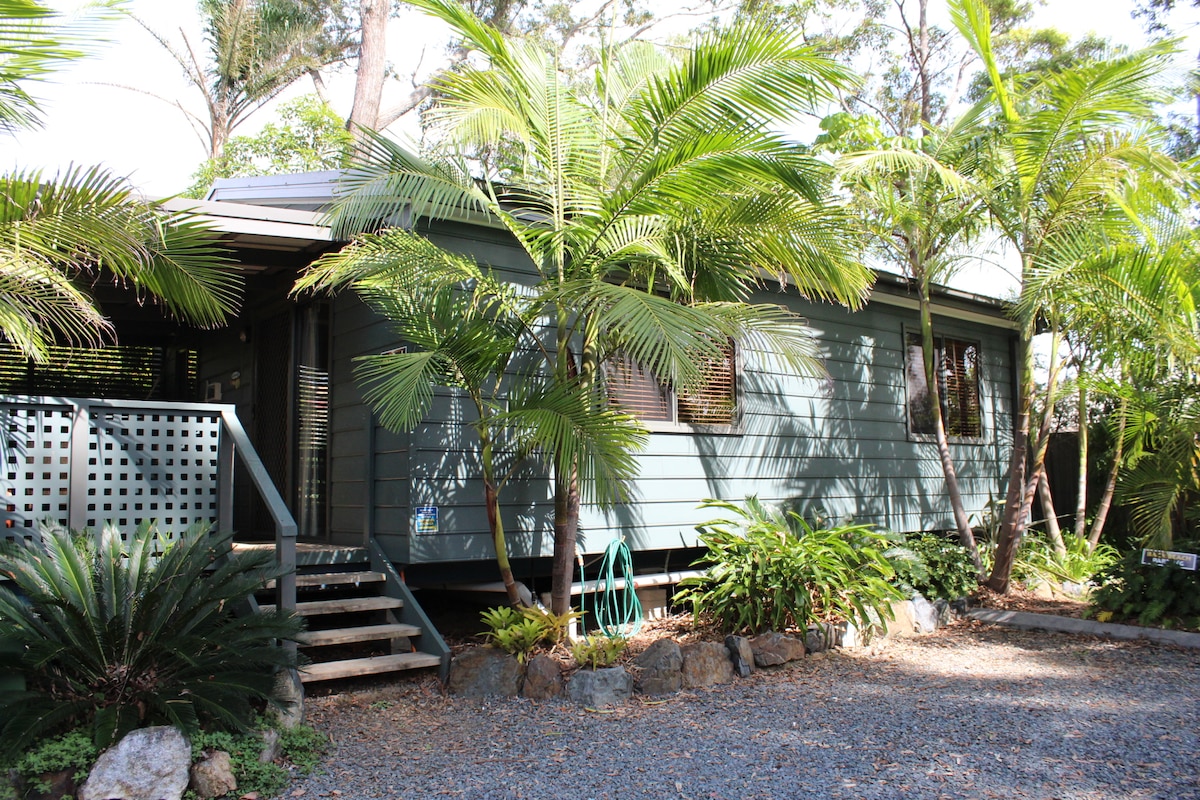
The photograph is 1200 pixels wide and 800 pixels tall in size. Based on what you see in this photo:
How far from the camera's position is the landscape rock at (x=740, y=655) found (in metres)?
5.50

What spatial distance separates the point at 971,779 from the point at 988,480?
6915mm

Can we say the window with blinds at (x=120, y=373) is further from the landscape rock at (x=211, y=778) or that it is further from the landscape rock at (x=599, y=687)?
the landscape rock at (x=211, y=778)

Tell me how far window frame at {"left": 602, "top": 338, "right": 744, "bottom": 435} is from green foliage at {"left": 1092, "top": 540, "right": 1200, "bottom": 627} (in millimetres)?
3098

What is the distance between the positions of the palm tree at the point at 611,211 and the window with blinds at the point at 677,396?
0.98 meters

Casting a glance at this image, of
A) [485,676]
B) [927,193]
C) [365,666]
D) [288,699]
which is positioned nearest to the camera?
[288,699]

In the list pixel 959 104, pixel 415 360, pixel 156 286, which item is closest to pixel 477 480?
pixel 415 360

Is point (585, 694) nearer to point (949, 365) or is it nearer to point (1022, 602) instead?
point (1022, 602)

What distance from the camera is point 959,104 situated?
59.7 feet

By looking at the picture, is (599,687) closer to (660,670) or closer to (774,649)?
(660,670)

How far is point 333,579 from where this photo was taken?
→ 5367 mm

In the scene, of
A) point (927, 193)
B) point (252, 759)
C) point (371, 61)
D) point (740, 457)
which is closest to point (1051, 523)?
point (740, 457)

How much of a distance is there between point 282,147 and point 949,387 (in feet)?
43.2

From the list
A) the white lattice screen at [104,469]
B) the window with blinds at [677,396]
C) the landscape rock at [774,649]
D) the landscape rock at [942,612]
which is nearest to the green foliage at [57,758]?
the white lattice screen at [104,469]

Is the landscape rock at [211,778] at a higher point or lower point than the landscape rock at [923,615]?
lower
